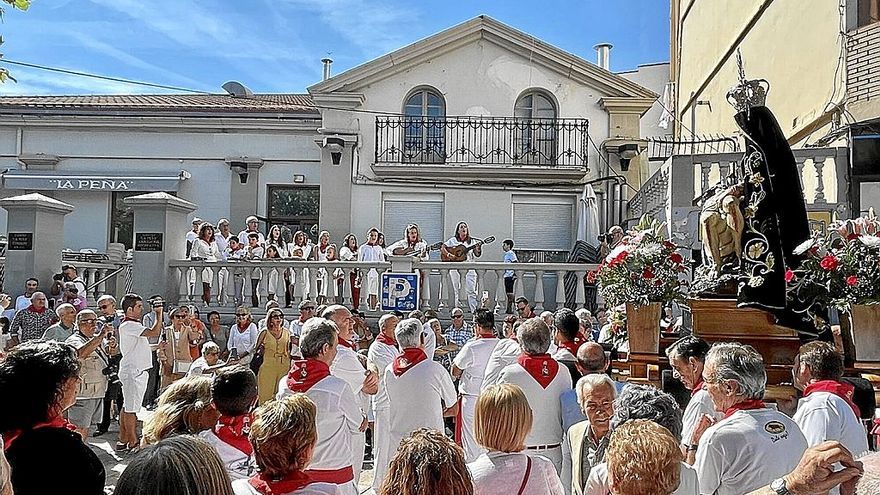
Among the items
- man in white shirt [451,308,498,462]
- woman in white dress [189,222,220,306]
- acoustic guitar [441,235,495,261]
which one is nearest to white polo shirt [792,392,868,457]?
man in white shirt [451,308,498,462]

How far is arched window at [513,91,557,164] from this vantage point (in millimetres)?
20266

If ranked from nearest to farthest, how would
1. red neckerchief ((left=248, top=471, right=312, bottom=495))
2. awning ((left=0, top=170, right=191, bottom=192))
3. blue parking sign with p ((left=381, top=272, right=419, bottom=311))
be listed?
red neckerchief ((left=248, top=471, right=312, bottom=495)) → blue parking sign with p ((left=381, top=272, right=419, bottom=311)) → awning ((left=0, top=170, right=191, bottom=192))

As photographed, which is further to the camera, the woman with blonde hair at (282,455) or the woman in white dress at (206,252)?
the woman in white dress at (206,252)

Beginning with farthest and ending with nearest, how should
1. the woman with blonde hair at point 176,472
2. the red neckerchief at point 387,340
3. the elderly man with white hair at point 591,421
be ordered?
the red neckerchief at point 387,340
the elderly man with white hair at point 591,421
the woman with blonde hair at point 176,472

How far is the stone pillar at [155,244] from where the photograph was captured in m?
12.7

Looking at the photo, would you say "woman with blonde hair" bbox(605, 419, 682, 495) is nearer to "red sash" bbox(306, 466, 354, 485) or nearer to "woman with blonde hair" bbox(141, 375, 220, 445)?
"woman with blonde hair" bbox(141, 375, 220, 445)

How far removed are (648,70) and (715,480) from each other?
26811 mm

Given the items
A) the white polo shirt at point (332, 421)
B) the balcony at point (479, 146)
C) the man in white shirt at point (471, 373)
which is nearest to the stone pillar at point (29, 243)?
the balcony at point (479, 146)

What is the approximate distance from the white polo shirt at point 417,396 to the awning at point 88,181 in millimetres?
A: 16221

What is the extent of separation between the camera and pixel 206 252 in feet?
44.8

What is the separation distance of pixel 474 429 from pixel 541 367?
6.28 ft

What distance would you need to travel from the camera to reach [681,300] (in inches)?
231

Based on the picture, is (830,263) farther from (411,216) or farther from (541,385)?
(411,216)

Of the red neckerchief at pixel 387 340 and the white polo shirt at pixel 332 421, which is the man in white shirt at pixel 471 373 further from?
the white polo shirt at pixel 332 421
